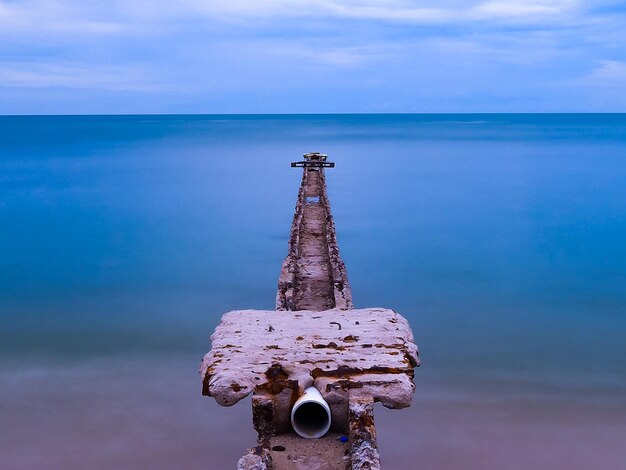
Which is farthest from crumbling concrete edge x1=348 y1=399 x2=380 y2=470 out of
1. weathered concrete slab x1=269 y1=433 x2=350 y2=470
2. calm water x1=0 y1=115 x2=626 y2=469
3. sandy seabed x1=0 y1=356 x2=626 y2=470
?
calm water x1=0 y1=115 x2=626 y2=469

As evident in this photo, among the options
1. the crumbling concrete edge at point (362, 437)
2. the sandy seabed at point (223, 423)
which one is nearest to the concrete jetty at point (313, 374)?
the crumbling concrete edge at point (362, 437)

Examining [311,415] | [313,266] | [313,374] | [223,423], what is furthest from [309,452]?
[313,266]

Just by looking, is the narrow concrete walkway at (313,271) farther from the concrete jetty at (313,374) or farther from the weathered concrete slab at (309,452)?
the weathered concrete slab at (309,452)

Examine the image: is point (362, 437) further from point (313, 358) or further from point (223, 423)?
point (223, 423)

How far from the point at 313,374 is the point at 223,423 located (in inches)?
194

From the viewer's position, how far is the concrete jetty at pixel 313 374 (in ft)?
16.8

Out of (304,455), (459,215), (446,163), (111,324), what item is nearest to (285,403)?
(304,455)

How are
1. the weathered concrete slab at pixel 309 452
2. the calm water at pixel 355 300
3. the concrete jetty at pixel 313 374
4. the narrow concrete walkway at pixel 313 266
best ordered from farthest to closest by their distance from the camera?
the narrow concrete walkway at pixel 313 266
the calm water at pixel 355 300
the concrete jetty at pixel 313 374
the weathered concrete slab at pixel 309 452

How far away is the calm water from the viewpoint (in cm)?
965

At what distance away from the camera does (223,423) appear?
9898 millimetres

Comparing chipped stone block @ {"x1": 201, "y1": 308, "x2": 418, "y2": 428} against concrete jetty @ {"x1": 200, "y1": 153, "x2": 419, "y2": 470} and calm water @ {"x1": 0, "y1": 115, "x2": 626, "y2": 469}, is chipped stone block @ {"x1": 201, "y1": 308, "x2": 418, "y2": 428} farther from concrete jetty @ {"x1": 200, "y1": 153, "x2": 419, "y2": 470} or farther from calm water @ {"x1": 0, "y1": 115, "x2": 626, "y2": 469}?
calm water @ {"x1": 0, "y1": 115, "x2": 626, "y2": 469}

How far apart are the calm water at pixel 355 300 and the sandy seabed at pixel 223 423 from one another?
3 centimetres

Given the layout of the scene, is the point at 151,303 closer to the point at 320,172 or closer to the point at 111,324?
the point at 111,324

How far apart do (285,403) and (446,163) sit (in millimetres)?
46934
